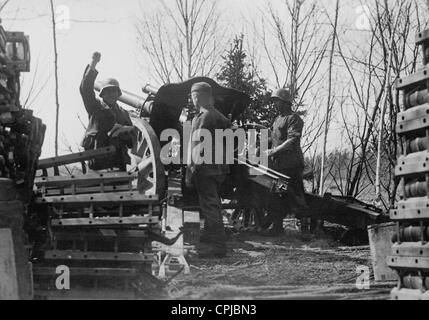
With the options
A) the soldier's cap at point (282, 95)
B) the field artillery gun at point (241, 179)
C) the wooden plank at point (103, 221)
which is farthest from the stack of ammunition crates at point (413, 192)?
the soldier's cap at point (282, 95)

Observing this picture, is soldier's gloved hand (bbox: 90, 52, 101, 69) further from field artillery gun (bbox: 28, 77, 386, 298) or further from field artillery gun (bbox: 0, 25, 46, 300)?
field artillery gun (bbox: 28, 77, 386, 298)

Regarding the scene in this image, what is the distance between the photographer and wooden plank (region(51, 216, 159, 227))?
5160mm

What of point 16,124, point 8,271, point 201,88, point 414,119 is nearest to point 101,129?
point 201,88

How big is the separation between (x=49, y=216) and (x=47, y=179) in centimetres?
34

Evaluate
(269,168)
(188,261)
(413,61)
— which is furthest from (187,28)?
(188,261)

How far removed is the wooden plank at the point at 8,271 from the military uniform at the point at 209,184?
2.77m

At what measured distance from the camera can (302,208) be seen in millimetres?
8281

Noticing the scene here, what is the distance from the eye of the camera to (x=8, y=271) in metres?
4.49

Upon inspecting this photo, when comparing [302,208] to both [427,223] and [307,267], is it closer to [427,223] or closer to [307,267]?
[307,267]

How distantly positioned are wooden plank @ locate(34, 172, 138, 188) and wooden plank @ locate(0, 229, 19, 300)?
89 centimetres

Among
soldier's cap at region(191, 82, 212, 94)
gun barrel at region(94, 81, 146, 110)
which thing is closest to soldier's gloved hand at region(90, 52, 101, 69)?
soldier's cap at region(191, 82, 212, 94)

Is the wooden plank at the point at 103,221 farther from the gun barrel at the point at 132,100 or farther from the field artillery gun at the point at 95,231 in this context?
the gun barrel at the point at 132,100

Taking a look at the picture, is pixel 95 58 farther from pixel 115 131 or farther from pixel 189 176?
pixel 189 176

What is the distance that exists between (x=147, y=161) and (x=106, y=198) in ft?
5.33
